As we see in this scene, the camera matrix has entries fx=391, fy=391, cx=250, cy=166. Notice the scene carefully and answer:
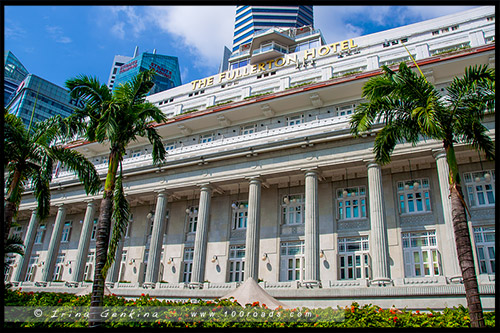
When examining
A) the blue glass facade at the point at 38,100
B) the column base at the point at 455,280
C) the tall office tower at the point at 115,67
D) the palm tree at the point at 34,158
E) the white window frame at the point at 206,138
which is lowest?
the column base at the point at 455,280

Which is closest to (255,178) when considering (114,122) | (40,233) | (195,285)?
(195,285)

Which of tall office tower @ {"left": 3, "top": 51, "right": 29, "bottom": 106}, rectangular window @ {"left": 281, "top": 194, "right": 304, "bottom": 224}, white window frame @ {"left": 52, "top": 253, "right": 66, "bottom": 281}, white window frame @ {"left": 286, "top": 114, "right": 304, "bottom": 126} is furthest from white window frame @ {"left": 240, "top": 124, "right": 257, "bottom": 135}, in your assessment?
tall office tower @ {"left": 3, "top": 51, "right": 29, "bottom": 106}

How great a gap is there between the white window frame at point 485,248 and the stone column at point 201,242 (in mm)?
16183

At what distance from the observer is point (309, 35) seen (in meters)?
65.9

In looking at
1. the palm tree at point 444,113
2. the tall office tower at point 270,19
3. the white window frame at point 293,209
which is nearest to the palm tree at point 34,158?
the palm tree at point 444,113

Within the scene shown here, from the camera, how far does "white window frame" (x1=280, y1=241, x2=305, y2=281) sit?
86.5 feet

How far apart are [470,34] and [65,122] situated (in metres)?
30.6

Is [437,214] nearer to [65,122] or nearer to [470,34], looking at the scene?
[470,34]

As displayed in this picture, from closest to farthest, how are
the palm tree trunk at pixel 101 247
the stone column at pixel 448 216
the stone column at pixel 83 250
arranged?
the palm tree trunk at pixel 101 247
the stone column at pixel 448 216
the stone column at pixel 83 250

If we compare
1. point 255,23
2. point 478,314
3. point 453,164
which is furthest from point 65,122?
point 255,23

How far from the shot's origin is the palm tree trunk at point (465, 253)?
36.9ft

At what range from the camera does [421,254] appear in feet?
76.5

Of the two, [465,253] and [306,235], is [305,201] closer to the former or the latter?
[306,235]

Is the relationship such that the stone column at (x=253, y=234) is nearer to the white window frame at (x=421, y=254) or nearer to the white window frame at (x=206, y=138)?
the white window frame at (x=206, y=138)
